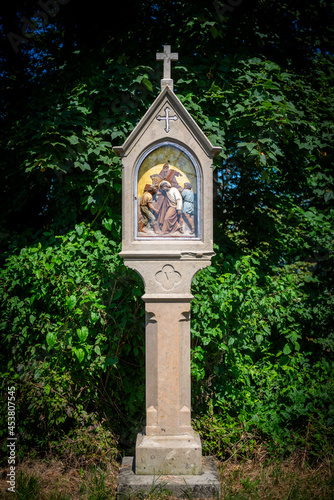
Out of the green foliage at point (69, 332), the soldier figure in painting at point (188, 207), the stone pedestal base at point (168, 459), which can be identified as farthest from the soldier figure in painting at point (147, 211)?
the stone pedestal base at point (168, 459)

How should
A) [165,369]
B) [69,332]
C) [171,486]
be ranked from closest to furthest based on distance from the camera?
[171,486] < [165,369] < [69,332]

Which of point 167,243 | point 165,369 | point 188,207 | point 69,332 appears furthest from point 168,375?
point 188,207

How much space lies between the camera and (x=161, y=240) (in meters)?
3.39

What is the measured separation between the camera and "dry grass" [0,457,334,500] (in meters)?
A: 3.34

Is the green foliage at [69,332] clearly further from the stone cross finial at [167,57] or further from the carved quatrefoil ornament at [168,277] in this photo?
the stone cross finial at [167,57]

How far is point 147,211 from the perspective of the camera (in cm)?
339

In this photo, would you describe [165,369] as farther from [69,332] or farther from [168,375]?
[69,332]

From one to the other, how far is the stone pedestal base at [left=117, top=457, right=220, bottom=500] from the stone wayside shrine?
0.05 metres

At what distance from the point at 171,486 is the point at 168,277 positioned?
163 cm

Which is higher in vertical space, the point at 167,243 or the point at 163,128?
the point at 163,128

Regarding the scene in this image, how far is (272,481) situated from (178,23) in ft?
16.4

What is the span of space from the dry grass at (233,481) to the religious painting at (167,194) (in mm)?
2080

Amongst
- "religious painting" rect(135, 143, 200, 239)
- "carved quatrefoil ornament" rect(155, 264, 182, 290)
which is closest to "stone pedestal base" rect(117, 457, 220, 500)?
"carved quatrefoil ornament" rect(155, 264, 182, 290)

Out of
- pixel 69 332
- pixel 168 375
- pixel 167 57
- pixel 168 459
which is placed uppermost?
pixel 167 57
